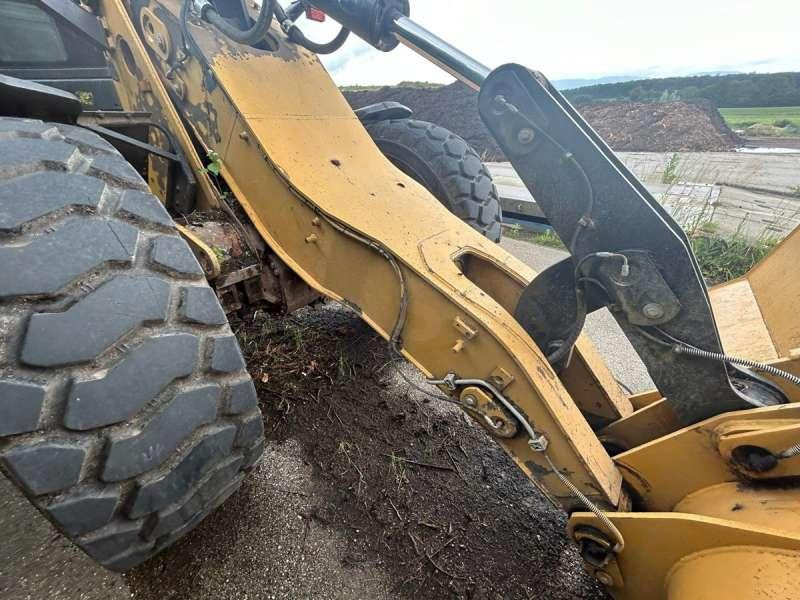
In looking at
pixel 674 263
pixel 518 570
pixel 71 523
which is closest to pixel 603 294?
pixel 674 263

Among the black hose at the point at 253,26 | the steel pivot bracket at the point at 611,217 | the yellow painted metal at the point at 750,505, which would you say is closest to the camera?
the yellow painted metal at the point at 750,505

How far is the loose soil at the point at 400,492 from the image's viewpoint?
143cm

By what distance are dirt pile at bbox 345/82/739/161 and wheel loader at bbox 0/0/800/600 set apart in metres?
9.99

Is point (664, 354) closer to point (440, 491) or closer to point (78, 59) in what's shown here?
point (440, 491)

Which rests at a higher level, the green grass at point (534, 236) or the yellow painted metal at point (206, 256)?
the yellow painted metal at point (206, 256)

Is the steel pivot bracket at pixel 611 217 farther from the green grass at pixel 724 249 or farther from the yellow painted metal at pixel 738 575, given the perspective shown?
the green grass at pixel 724 249

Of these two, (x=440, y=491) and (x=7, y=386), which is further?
(x=440, y=491)

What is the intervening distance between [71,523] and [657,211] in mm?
1471

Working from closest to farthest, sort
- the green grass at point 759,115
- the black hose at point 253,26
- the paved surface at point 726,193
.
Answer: the black hose at point 253,26 < the paved surface at point 726,193 < the green grass at point 759,115

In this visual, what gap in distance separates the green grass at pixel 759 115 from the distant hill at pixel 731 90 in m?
0.27

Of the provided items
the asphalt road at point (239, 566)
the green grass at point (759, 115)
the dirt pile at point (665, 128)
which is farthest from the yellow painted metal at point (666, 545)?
the green grass at point (759, 115)

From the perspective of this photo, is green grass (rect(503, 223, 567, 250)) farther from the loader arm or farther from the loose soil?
the loader arm

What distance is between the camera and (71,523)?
0.96 meters

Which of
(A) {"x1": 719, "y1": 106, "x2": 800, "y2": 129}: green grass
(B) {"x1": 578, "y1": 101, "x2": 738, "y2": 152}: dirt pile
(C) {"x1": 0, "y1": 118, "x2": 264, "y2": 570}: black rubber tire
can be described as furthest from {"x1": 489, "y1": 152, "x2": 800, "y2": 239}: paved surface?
(A) {"x1": 719, "y1": 106, "x2": 800, "y2": 129}: green grass
